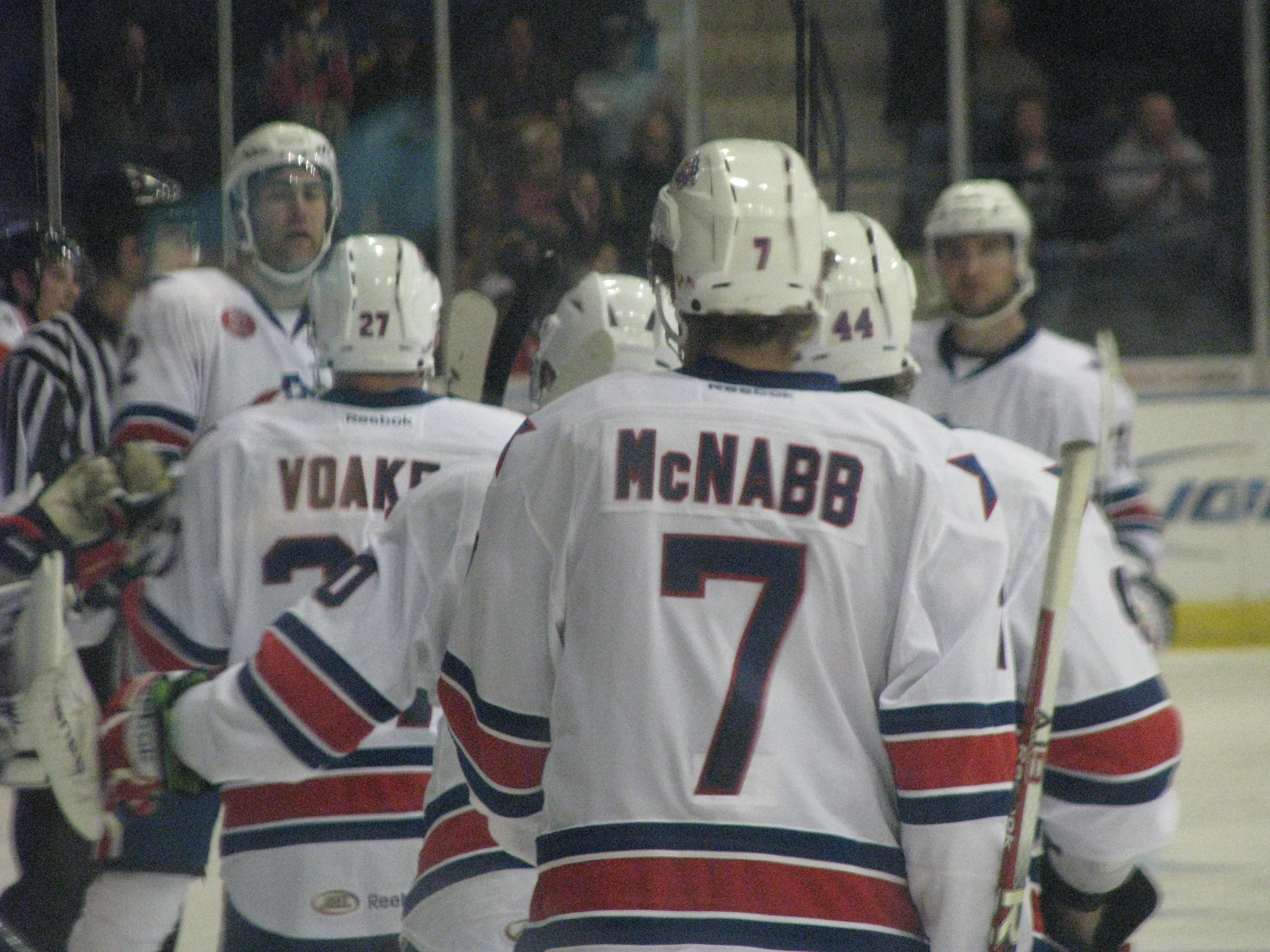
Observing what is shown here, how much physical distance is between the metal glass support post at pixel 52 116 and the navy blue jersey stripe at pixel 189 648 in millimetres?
1508

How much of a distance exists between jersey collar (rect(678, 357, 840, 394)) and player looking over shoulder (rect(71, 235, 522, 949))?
53cm

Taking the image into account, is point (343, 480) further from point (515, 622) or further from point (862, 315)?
point (515, 622)

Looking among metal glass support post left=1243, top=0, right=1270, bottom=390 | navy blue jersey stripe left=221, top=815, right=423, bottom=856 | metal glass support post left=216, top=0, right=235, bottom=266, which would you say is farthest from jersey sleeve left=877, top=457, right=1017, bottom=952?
metal glass support post left=1243, top=0, right=1270, bottom=390

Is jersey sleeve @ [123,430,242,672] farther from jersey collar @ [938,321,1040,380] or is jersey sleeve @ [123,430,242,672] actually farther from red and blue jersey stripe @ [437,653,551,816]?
jersey collar @ [938,321,1040,380]

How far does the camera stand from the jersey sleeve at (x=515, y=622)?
1471 mm

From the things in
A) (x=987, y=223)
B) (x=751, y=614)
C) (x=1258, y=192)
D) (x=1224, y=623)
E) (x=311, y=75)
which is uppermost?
(x=311, y=75)

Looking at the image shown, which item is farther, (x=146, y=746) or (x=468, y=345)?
(x=468, y=345)

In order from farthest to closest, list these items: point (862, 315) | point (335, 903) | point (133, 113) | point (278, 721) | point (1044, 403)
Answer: point (133, 113)
point (1044, 403)
point (335, 903)
point (862, 315)
point (278, 721)

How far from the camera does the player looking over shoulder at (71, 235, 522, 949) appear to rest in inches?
81.9

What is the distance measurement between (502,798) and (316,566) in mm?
679

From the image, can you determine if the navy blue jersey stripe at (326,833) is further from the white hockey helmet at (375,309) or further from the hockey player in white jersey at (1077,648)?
the hockey player in white jersey at (1077,648)

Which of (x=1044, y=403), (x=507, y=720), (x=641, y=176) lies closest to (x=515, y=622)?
(x=507, y=720)

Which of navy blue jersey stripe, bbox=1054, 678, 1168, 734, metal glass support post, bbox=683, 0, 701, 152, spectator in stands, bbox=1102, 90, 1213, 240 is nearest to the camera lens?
navy blue jersey stripe, bbox=1054, 678, 1168, 734

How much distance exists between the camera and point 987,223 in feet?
13.0
